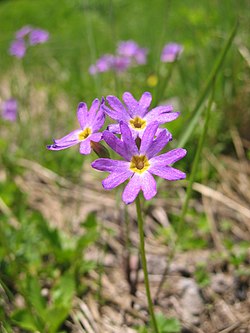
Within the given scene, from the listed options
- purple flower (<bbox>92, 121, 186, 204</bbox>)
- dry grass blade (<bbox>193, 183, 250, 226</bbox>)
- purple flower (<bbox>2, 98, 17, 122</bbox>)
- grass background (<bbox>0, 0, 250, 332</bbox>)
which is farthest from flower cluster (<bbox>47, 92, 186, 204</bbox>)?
purple flower (<bbox>2, 98, 17, 122</bbox>)

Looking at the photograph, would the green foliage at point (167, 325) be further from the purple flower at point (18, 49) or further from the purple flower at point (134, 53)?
the purple flower at point (134, 53)

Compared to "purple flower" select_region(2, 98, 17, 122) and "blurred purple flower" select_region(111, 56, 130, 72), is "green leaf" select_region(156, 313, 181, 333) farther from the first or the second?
"blurred purple flower" select_region(111, 56, 130, 72)

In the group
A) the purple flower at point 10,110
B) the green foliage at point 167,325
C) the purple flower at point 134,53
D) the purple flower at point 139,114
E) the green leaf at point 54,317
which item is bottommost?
the green foliage at point 167,325

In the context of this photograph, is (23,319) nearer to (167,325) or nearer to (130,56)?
(167,325)

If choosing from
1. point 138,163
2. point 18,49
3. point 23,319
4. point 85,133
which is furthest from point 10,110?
point 138,163

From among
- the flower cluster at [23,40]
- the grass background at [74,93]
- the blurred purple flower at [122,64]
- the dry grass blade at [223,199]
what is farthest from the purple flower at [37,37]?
the dry grass blade at [223,199]

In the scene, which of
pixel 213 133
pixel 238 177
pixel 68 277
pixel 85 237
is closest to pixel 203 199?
pixel 238 177

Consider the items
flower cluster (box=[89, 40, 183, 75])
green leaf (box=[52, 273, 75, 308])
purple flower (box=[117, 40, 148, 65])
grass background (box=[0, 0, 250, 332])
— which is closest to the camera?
green leaf (box=[52, 273, 75, 308])
